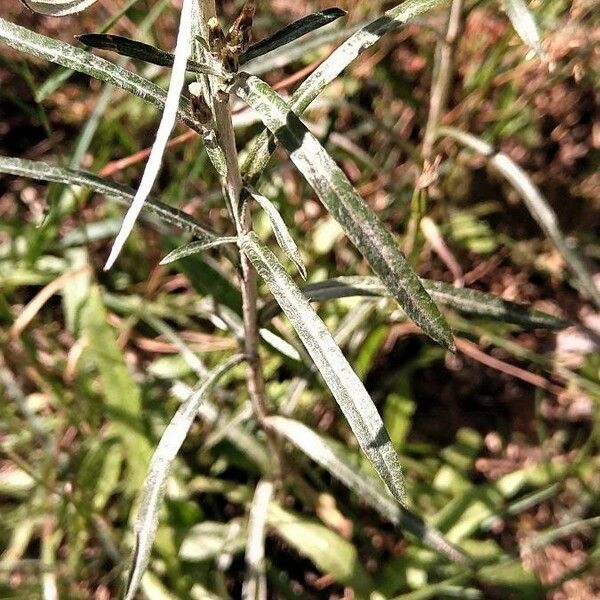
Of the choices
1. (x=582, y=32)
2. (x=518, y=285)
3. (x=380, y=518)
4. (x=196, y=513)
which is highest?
(x=582, y=32)

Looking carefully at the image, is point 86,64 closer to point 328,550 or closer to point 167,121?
point 167,121

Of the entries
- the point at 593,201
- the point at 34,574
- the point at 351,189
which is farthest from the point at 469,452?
the point at 351,189

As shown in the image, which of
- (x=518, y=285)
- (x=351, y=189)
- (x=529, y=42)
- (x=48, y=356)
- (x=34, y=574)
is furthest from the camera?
(x=518, y=285)

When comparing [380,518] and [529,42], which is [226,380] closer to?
[380,518]

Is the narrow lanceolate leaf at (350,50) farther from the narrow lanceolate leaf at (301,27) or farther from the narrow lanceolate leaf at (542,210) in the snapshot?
the narrow lanceolate leaf at (542,210)

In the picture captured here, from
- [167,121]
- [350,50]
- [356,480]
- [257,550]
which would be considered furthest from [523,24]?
[257,550]
